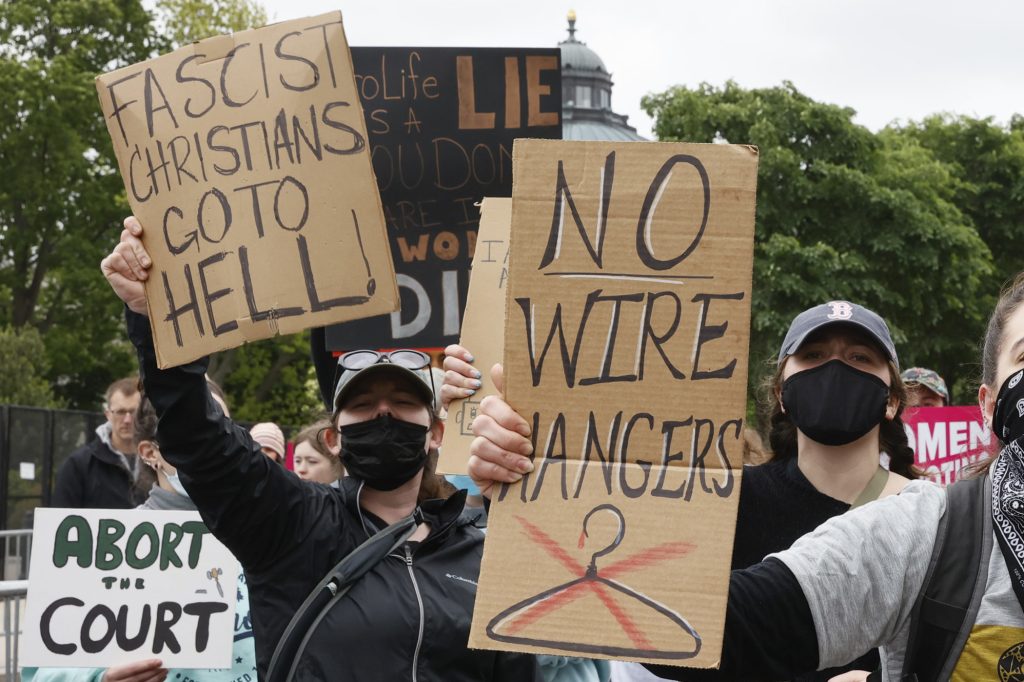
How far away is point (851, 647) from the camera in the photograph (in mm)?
2074

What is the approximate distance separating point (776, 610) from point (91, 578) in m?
2.87

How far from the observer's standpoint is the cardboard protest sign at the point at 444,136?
450 centimetres

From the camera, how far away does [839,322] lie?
354 centimetres

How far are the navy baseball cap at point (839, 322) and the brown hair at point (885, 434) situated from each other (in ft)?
0.21

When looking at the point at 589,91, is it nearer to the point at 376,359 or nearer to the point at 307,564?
the point at 376,359

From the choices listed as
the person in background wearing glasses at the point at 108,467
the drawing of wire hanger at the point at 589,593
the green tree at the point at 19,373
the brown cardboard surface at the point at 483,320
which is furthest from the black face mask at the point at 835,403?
the green tree at the point at 19,373

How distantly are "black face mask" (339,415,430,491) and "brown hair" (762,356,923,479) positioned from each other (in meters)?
0.99

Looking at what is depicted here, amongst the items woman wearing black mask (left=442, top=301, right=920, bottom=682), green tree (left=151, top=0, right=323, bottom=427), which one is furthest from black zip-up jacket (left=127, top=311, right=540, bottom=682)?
green tree (left=151, top=0, right=323, bottom=427)

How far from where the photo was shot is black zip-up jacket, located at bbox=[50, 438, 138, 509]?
285 inches

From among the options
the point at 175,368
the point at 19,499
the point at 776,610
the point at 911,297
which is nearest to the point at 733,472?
the point at 776,610

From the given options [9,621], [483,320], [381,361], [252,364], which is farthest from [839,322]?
[252,364]

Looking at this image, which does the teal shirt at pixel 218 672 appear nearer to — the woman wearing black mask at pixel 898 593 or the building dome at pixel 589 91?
the woman wearing black mask at pixel 898 593

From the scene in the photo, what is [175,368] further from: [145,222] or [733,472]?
[733,472]

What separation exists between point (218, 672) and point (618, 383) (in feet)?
8.11
